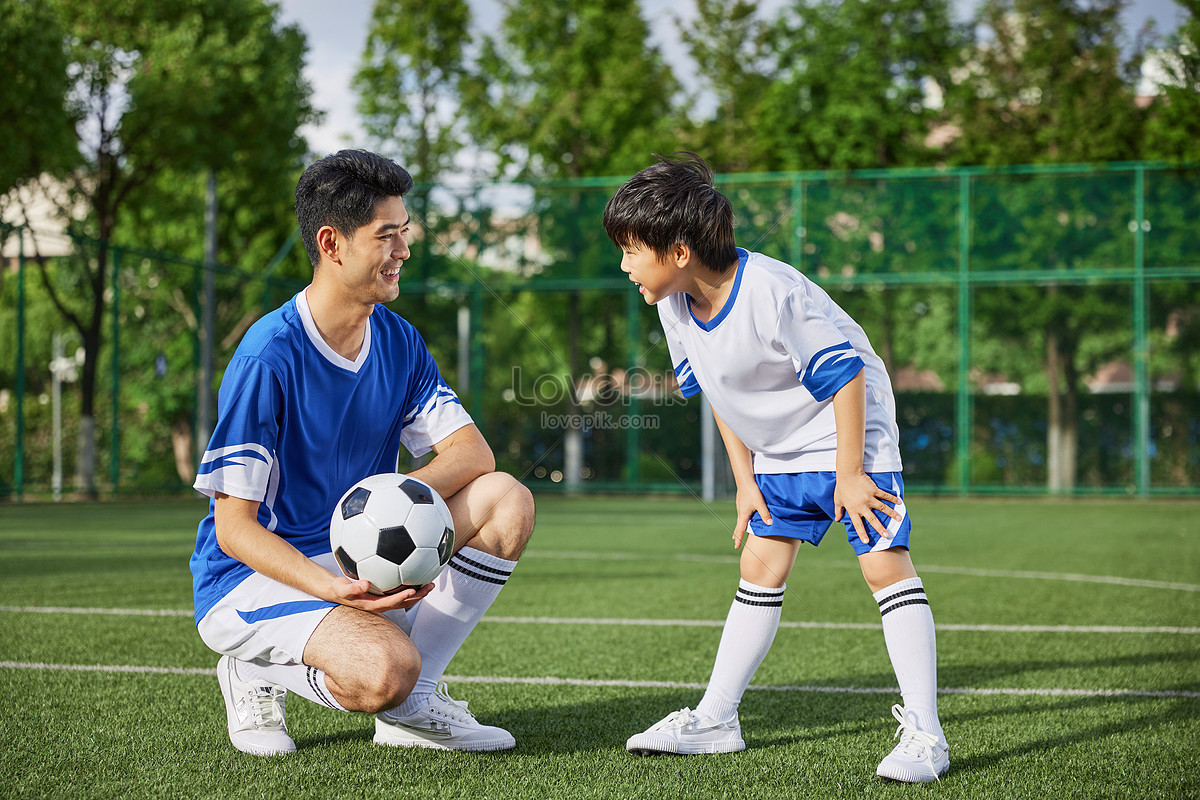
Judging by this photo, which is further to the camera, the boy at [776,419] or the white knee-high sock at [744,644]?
the white knee-high sock at [744,644]

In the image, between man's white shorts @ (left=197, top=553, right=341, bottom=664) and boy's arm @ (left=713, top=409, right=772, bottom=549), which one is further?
boy's arm @ (left=713, top=409, right=772, bottom=549)

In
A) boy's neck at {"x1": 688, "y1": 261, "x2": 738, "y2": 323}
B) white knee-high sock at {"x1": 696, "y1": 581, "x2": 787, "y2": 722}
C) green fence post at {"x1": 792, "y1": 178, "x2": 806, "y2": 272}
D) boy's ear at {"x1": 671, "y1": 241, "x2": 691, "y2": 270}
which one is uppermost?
green fence post at {"x1": 792, "y1": 178, "x2": 806, "y2": 272}

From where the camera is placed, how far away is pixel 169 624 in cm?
458

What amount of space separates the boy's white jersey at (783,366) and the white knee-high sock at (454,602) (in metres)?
0.76

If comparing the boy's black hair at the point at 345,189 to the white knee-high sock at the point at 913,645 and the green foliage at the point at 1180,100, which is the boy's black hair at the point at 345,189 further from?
the green foliage at the point at 1180,100

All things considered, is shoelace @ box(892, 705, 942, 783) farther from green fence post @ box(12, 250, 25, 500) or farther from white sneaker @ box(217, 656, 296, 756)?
green fence post @ box(12, 250, 25, 500)

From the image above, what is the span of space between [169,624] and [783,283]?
336 centimetres

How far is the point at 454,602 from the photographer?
2.73m

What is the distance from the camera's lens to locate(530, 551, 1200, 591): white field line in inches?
241

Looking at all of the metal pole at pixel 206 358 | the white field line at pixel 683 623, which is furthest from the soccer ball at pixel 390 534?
the metal pole at pixel 206 358

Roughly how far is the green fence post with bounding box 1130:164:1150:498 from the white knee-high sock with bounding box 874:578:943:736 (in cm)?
1406

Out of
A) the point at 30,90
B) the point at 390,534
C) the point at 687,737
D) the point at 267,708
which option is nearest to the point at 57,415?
the point at 30,90

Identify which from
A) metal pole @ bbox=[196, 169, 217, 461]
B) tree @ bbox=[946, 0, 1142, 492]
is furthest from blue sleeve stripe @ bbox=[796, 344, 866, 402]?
tree @ bbox=[946, 0, 1142, 492]

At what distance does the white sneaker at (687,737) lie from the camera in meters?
2.68
